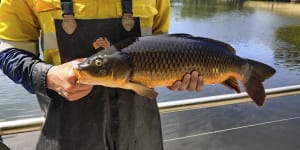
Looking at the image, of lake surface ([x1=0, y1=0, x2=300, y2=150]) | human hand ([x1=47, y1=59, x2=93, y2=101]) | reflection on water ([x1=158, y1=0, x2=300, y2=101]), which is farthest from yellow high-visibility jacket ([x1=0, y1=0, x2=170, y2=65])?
reflection on water ([x1=158, y1=0, x2=300, y2=101])

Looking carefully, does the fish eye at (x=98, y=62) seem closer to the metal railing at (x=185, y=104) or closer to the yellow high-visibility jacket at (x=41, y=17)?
the yellow high-visibility jacket at (x=41, y=17)

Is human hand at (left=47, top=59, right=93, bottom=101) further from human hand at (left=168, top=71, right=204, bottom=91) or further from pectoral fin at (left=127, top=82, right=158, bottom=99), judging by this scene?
human hand at (left=168, top=71, right=204, bottom=91)

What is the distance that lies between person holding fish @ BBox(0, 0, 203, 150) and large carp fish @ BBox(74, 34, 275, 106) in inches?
2.7

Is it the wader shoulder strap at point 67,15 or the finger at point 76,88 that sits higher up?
the wader shoulder strap at point 67,15

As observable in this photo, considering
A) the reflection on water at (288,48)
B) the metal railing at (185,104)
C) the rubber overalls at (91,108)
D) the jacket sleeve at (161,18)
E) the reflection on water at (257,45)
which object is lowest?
the reflection on water at (288,48)

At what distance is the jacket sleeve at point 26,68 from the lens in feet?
4.39

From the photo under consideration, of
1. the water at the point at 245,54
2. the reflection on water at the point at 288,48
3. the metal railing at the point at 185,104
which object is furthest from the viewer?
the reflection on water at the point at 288,48

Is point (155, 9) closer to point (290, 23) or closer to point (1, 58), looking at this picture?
point (1, 58)

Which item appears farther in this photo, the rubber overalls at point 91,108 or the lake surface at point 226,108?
the lake surface at point 226,108

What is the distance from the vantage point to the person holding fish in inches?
54.6

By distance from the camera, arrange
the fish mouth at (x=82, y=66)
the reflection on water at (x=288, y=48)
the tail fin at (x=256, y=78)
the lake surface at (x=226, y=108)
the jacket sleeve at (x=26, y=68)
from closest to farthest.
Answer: the fish mouth at (x=82, y=66) → the jacket sleeve at (x=26, y=68) → the tail fin at (x=256, y=78) → the lake surface at (x=226, y=108) → the reflection on water at (x=288, y=48)

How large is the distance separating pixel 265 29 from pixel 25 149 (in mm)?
19387

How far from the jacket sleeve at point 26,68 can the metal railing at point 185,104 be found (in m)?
0.35

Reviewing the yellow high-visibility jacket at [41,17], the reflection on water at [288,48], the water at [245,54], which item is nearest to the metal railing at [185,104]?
the yellow high-visibility jacket at [41,17]
